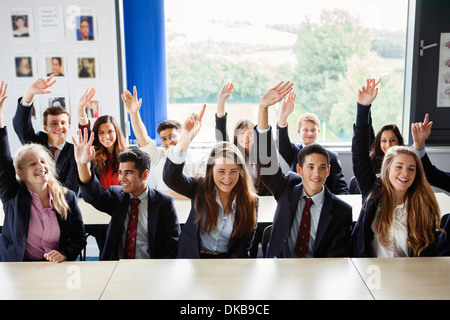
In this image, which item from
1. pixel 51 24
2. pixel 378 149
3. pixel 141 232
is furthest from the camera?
pixel 51 24

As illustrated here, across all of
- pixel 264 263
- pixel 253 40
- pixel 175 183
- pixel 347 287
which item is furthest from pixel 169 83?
pixel 347 287

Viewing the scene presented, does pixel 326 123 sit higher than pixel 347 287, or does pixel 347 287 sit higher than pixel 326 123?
pixel 326 123

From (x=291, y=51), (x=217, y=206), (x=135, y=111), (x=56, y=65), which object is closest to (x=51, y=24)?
(x=56, y=65)

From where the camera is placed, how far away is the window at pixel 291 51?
4.15 metres

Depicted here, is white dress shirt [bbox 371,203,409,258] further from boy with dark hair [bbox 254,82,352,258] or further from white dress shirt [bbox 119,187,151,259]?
white dress shirt [bbox 119,187,151,259]

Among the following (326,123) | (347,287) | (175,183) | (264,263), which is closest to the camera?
(347,287)

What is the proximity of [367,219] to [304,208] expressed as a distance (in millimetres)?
320

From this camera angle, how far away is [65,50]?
12.9 feet

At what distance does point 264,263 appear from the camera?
178 cm

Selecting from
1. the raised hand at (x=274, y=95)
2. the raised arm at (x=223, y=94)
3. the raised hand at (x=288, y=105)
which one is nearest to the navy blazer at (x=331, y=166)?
the raised hand at (x=288, y=105)

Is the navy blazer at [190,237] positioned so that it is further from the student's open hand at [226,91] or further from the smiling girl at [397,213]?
the student's open hand at [226,91]

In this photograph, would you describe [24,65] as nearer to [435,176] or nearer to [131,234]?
[131,234]
